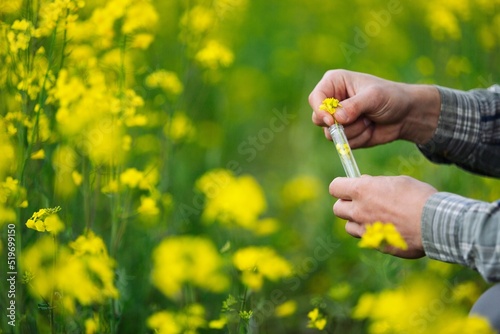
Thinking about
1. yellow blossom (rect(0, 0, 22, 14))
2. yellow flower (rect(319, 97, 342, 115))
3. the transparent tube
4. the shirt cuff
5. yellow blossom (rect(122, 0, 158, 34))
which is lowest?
the shirt cuff

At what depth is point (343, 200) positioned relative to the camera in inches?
52.6

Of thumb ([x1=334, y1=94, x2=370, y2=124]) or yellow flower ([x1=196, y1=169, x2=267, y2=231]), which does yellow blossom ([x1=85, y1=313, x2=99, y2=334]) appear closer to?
yellow flower ([x1=196, y1=169, x2=267, y2=231])

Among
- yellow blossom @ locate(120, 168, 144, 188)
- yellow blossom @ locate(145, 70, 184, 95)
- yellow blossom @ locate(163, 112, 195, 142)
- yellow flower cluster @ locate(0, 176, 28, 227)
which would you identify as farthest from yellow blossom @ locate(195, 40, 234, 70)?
yellow flower cluster @ locate(0, 176, 28, 227)

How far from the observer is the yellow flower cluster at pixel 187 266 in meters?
1.55

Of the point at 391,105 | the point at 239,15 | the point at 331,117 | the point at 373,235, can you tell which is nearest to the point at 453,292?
the point at 391,105

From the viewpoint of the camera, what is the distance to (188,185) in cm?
254

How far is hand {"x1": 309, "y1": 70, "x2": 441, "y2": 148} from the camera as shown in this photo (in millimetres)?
1467

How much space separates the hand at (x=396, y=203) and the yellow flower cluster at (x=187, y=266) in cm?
45

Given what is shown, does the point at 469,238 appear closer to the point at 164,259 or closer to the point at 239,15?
the point at 164,259

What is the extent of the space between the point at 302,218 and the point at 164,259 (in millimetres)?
1002

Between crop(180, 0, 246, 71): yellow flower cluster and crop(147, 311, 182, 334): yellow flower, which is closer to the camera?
crop(147, 311, 182, 334): yellow flower

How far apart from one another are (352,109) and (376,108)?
4.0 inches

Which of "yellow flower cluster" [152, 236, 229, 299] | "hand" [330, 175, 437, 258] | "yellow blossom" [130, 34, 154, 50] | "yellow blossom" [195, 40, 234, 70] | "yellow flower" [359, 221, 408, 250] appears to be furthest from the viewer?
"yellow blossom" [195, 40, 234, 70]

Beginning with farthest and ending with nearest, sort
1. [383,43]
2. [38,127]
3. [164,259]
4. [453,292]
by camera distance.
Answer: [383,43], [453,292], [164,259], [38,127]
